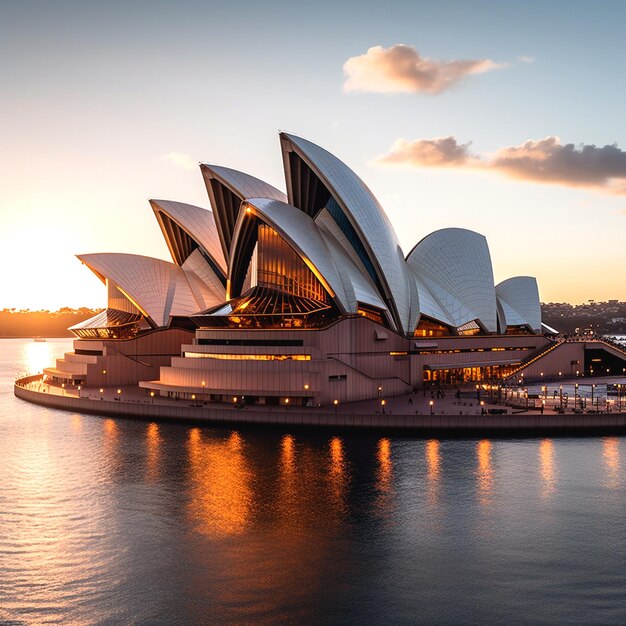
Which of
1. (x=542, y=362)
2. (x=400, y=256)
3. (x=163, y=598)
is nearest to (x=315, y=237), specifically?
(x=400, y=256)

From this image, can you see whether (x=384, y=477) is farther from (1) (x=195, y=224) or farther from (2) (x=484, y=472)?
(1) (x=195, y=224)

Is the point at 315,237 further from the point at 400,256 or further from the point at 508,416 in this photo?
the point at 508,416

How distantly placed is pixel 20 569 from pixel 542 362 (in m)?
54.5

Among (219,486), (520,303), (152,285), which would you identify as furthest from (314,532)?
(520,303)

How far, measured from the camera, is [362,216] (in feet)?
173

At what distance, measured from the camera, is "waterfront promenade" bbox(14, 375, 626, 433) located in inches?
1540

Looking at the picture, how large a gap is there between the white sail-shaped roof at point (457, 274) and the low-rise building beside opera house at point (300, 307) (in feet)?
0.45

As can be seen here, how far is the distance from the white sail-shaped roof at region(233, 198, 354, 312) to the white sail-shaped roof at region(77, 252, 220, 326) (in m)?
13.6

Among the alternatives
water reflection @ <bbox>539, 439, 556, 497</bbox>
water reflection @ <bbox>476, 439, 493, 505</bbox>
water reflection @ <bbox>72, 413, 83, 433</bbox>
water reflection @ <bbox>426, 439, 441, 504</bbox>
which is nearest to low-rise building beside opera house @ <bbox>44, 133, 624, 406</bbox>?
water reflection @ <bbox>72, 413, 83, 433</bbox>

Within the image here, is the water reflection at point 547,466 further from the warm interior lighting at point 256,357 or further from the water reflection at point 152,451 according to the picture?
the warm interior lighting at point 256,357

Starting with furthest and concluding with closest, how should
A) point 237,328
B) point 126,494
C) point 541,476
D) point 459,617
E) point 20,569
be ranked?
point 237,328 < point 541,476 < point 126,494 < point 20,569 < point 459,617

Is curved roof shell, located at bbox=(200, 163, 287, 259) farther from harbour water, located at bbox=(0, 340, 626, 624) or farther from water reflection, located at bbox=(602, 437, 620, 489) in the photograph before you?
water reflection, located at bbox=(602, 437, 620, 489)

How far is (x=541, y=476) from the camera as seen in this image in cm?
2900

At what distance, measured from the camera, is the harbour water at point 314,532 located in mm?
16891
